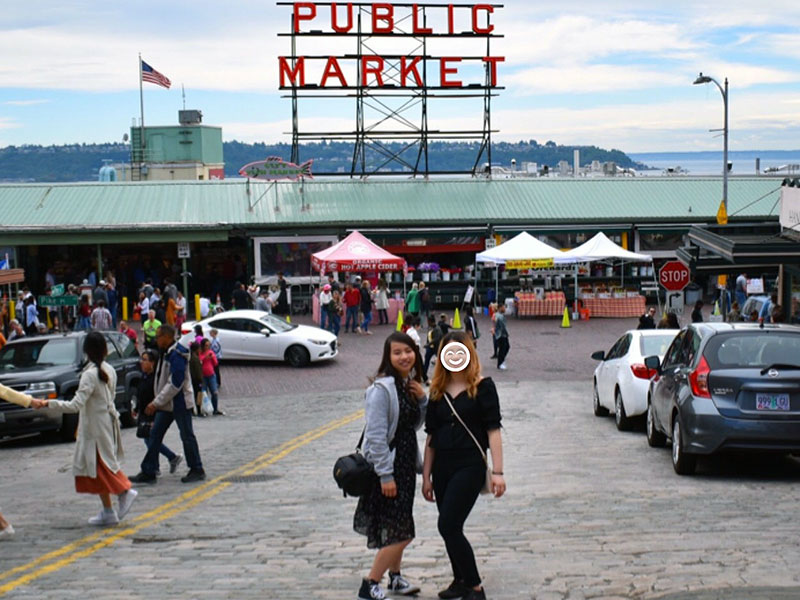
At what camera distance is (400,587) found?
727 cm

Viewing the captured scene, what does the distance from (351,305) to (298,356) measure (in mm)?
6114

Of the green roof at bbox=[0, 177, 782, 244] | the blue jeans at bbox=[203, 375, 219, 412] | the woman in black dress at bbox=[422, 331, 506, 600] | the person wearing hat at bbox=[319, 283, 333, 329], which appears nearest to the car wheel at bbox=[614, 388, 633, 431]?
the blue jeans at bbox=[203, 375, 219, 412]

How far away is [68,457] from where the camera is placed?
1589 cm

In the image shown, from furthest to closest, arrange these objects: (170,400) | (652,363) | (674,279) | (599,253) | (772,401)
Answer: (599,253), (674,279), (652,363), (170,400), (772,401)

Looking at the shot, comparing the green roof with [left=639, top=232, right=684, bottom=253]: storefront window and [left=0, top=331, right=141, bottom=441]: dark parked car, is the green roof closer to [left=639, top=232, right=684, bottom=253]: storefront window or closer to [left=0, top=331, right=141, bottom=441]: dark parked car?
[left=639, top=232, right=684, bottom=253]: storefront window

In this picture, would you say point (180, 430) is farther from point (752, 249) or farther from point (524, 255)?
point (524, 255)

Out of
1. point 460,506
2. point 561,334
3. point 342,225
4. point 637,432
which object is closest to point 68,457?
point 637,432

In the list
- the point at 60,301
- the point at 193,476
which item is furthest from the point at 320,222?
the point at 193,476

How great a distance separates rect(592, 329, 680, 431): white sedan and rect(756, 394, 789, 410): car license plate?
4120 millimetres

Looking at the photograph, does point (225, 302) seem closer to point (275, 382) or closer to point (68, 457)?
point (275, 382)

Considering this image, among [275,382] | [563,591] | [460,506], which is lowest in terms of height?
[275,382]

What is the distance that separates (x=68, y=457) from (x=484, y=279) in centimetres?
2639

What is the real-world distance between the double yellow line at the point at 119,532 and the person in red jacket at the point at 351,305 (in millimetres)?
19252

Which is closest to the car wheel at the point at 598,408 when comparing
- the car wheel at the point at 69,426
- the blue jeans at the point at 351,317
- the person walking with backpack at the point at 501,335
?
the car wheel at the point at 69,426
